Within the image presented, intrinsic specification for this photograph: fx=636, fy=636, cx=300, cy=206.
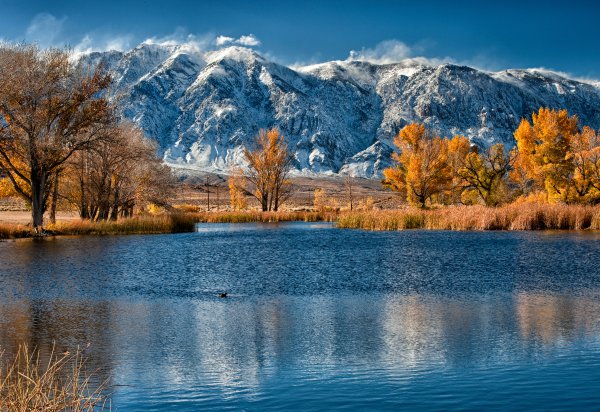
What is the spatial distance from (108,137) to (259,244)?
1330cm

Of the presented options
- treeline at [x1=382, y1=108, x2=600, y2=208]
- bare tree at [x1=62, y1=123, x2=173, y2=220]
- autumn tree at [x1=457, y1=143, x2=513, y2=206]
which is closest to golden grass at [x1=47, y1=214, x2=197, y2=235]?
bare tree at [x1=62, y1=123, x2=173, y2=220]

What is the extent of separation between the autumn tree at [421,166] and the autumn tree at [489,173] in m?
2.20

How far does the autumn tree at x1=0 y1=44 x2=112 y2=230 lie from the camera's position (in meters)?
38.2

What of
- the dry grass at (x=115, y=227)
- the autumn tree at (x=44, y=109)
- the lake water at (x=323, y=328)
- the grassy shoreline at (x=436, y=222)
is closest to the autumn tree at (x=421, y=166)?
the grassy shoreline at (x=436, y=222)

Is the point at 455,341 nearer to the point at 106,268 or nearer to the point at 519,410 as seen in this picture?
the point at 519,410

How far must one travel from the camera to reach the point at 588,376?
9352 millimetres

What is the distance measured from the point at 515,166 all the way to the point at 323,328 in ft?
188

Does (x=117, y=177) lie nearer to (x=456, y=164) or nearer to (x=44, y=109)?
(x=44, y=109)

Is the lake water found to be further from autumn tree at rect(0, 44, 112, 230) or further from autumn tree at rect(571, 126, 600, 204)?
autumn tree at rect(571, 126, 600, 204)

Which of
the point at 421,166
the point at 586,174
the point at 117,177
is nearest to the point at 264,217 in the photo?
the point at 421,166

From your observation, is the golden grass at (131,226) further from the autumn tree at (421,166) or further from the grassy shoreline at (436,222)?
the autumn tree at (421,166)

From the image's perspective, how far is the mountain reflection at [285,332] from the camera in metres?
10.2

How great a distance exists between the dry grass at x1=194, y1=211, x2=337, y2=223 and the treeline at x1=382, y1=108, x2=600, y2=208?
338 inches

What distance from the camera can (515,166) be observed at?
6550cm
